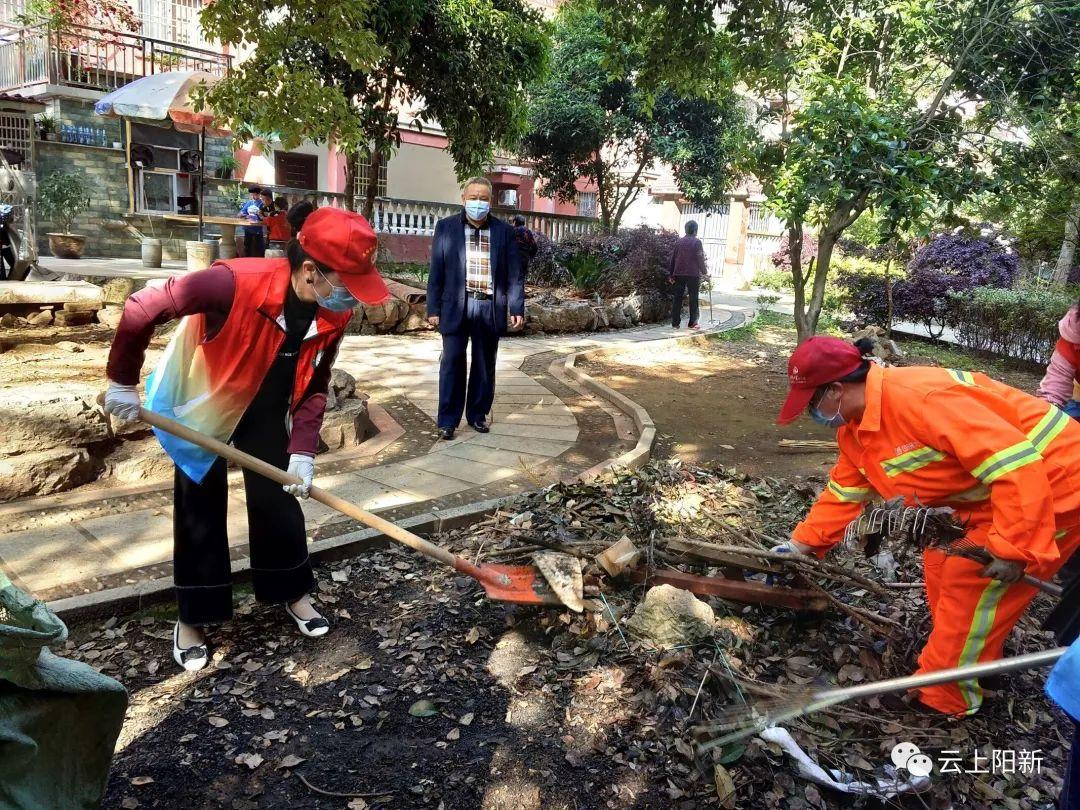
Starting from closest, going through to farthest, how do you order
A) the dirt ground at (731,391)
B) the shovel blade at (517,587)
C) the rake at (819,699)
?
the rake at (819,699)
the shovel blade at (517,587)
the dirt ground at (731,391)

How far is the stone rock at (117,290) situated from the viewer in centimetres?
879

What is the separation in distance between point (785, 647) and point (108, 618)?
2.71 metres

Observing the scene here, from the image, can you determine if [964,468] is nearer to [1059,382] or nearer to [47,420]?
[1059,382]

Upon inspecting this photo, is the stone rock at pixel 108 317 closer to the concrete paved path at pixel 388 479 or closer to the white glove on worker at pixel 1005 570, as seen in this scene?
the concrete paved path at pixel 388 479

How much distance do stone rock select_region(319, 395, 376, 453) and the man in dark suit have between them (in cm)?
60

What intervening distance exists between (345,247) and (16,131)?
16523 mm

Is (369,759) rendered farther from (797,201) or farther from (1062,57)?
(1062,57)

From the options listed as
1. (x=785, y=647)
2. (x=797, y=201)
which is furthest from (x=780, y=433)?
(x=785, y=647)

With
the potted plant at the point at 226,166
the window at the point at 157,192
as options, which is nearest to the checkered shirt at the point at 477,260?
the window at the point at 157,192

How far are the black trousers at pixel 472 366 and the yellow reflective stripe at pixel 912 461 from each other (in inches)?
135

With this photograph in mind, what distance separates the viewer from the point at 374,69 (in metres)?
6.86

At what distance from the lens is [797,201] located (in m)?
5.86

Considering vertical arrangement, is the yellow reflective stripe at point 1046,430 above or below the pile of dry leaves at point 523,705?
above

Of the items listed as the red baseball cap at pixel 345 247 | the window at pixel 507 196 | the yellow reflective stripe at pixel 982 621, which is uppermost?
the window at pixel 507 196
